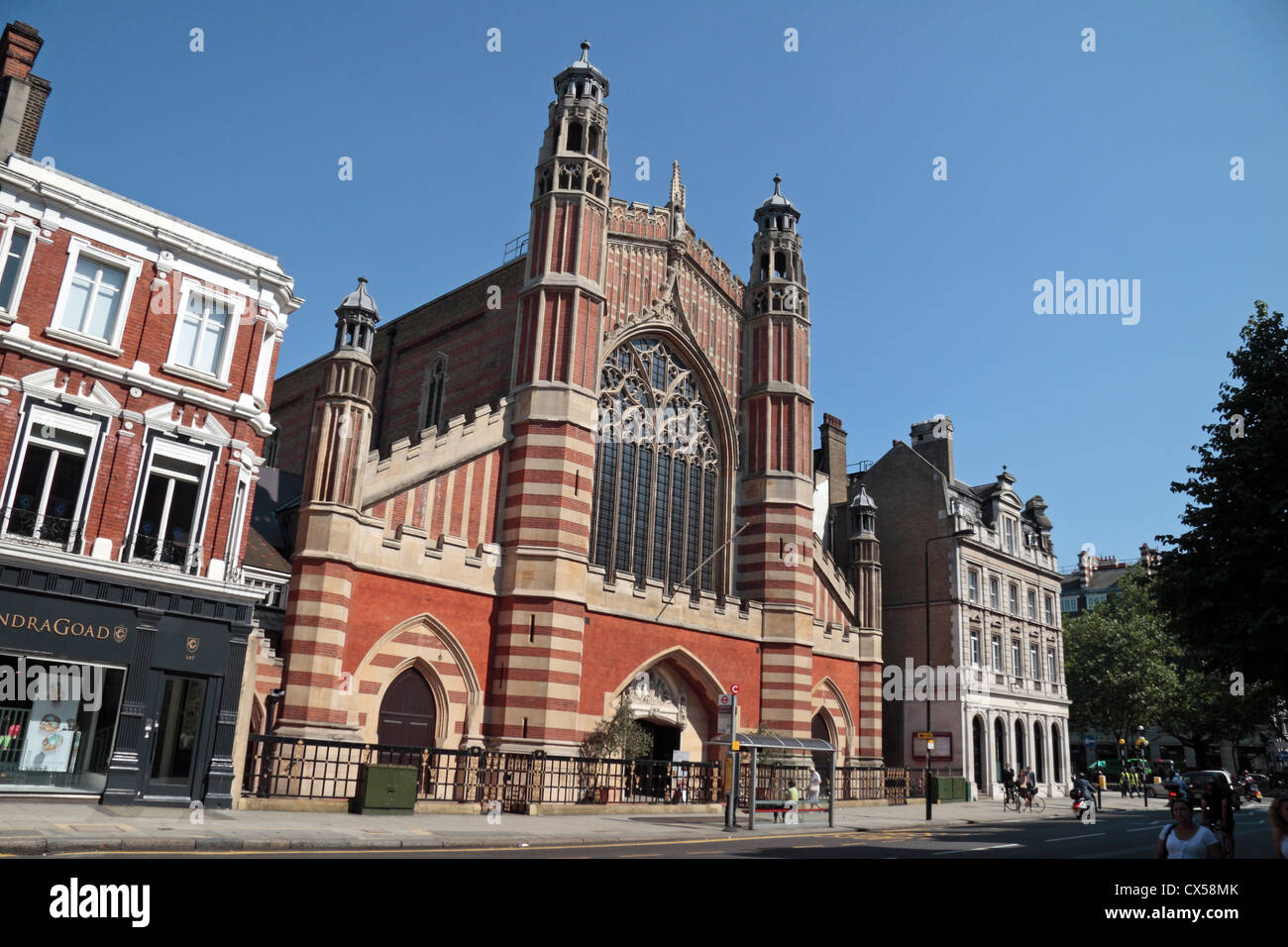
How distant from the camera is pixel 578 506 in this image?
27750mm

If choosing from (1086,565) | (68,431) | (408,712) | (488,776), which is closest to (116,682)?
(68,431)

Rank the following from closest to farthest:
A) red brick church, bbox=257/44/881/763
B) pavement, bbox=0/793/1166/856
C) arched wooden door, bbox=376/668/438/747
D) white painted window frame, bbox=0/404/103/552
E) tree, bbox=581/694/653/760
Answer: pavement, bbox=0/793/1166/856 → white painted window frame, bbox=0/404/103/552 → red brick church, bbox=257/44/881/763 → arched wooden door, bbox=376/668/438/747 → tree, bbox=581/694/653/760

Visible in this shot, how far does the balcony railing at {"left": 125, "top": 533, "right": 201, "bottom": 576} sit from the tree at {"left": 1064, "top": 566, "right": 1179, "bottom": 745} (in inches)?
2130

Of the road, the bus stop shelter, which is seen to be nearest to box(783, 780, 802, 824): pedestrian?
the bus stop shelter

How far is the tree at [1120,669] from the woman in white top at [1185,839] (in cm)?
5326

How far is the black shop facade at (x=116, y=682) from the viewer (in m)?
16.2

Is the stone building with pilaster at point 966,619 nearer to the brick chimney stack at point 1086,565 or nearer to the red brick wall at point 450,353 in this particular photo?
the red brick wall at point 450,353

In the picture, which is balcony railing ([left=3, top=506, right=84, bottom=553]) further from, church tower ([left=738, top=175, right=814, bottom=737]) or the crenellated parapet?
church tower ([left=738, top=175, right=814, bottom=737])

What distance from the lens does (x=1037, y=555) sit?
166 ft

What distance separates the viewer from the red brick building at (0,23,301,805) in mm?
16516

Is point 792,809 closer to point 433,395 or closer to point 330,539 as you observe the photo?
point 330,539
